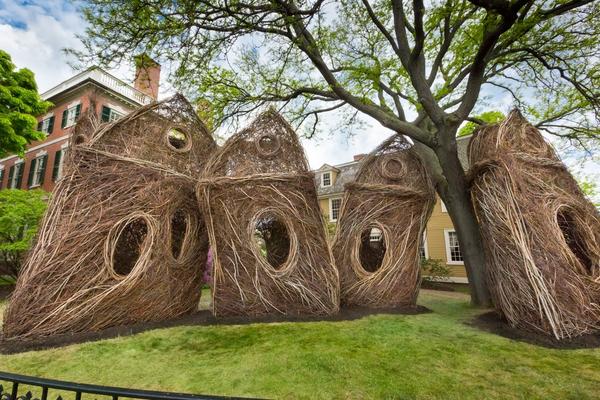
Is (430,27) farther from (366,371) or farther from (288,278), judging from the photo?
(366,371)

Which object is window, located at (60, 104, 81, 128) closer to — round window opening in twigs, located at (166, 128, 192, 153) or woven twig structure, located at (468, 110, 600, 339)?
round window opening in twigs, located at (166, 128, 192, 153)

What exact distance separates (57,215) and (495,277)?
25.5 feet

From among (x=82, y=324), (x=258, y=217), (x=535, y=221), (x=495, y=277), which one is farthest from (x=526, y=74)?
(x=82, y=324)

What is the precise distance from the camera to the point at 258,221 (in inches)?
235

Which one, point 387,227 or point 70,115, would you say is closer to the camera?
point 387,227

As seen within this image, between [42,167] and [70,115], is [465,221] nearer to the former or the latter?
[70,115]

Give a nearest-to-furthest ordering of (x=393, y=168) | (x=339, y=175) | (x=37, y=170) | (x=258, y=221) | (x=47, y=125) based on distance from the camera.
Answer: (x=258, y=221), (x=393, y=168), (x=37, y=170), (x=47, y=125), (x=339, y=175)

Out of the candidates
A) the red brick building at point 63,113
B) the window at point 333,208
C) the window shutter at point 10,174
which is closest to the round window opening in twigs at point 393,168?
the window at point 333,208

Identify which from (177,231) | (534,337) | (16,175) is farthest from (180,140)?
(16,175)

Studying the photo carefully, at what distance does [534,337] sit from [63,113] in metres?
26.4

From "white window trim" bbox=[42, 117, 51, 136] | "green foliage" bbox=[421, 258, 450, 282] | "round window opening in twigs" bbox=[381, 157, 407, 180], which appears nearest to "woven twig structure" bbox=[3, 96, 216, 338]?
"round window opening in twigs" bbox=[381, 157, 407, 180]

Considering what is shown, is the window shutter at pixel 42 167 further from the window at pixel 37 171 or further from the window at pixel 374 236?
the window at pixel 374 236

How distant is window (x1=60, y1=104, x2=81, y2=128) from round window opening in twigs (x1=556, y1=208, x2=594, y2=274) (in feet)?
80.7

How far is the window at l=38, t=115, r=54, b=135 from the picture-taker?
20.2m
